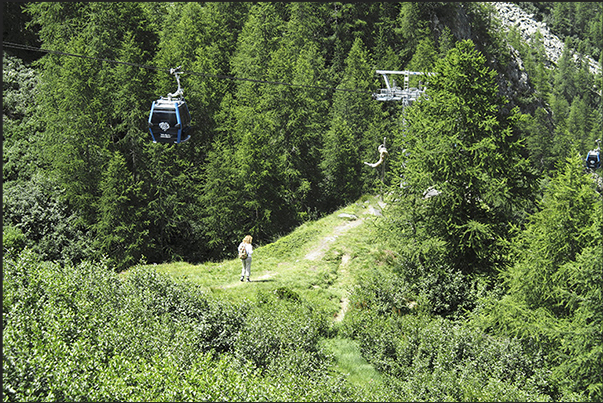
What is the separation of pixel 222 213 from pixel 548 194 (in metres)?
25.6

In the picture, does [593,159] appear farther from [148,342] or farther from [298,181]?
[148,342]

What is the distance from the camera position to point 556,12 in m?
193

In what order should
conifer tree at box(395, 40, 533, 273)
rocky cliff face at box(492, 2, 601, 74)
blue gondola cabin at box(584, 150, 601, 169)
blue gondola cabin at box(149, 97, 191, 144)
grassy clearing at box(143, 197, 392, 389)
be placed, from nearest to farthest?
blue gondola cabin at box(149, 97, 191, 144)
grassy clearing at box(143, 197, 392, 389)
conifer tree at box(395, 40, 533, 273)
blue gondola cabin at box(584, 150, 601, 169)
rocky cliff face at box(492, 2, 601, 74)

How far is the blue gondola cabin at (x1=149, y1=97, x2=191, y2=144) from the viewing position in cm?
1516

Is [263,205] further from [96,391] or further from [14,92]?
[96,391]

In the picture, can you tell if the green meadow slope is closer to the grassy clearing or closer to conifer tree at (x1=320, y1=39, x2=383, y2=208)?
the grassy clearing

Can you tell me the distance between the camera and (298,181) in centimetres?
4397

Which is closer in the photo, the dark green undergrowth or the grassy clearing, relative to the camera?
the dark green undergrowth

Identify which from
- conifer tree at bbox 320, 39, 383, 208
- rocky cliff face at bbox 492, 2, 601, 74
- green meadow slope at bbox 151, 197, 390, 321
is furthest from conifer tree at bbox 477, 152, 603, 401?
rocky cliff face at bbox 492, 2, 601, 74

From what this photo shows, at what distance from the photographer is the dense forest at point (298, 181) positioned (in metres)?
14.3

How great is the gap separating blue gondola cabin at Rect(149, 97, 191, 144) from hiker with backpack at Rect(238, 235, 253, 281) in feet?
19.6

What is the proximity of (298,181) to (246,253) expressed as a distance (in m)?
24.1

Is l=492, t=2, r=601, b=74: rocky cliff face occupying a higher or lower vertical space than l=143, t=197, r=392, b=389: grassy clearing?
higher

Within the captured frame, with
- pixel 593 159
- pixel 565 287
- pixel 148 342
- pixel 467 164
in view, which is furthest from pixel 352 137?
pixel 148 342
